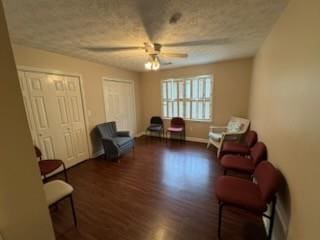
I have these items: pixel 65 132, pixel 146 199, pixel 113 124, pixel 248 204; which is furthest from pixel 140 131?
pixel 248 204

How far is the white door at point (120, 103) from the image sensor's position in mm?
4270

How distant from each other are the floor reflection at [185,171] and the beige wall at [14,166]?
1910 mm

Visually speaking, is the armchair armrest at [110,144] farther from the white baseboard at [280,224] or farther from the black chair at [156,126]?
the white baseboard at [280,224]

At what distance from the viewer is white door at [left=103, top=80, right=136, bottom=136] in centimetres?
427

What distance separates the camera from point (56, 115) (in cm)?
305

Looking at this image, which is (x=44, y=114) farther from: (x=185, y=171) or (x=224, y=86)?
(x=224, y=86)

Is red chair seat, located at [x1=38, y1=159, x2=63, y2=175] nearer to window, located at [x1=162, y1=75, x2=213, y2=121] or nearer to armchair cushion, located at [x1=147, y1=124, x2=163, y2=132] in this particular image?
armchair cushion, located at [x1=147, y1=124, x2=163, y2=132]

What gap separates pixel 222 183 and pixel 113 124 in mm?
3297

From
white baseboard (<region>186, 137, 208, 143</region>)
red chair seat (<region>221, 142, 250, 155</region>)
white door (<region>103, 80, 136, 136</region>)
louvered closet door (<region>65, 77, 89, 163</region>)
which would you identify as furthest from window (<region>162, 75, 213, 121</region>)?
louvered closet door (<region>65, 77, 89, 163</region>)

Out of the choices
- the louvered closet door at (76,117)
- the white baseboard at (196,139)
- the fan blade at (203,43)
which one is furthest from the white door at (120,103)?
the fan blade at (203,43)

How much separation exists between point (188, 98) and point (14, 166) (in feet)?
14.6

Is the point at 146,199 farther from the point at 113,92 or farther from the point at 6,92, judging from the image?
the point at 113,92

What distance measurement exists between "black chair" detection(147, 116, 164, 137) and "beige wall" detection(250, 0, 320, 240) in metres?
3.63

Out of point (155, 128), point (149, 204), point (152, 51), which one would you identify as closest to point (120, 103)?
point (155, 128)
